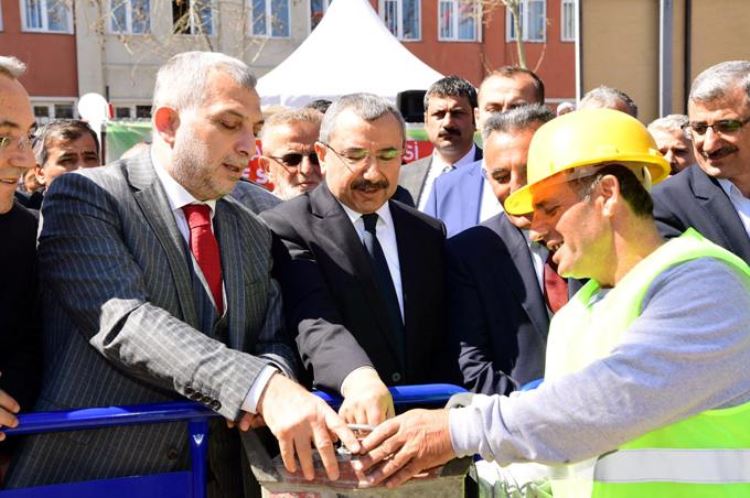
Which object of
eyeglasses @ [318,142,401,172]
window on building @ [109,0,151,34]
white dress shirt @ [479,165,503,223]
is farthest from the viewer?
window on building @ [109,0,151,34]

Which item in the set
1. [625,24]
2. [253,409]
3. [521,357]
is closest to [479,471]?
[521,357]

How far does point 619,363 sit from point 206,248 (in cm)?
138

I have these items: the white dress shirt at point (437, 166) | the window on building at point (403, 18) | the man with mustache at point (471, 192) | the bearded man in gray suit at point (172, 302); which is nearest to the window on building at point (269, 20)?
the window on building at point (403, 18)

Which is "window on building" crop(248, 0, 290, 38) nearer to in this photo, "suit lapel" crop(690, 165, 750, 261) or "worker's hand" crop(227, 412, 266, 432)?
"suit lapel" crop(690, 165, 750, 261)

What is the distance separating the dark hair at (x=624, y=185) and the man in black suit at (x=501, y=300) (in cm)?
100

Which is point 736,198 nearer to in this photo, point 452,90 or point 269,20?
point 452,90

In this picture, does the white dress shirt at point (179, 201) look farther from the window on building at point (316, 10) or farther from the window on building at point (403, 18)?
the window on building at point (403, 18)

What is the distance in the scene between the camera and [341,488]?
247cm

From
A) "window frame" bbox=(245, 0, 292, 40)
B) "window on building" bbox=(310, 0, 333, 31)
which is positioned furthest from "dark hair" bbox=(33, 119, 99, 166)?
"window on building" bbox=(310, 0, 333, 31)

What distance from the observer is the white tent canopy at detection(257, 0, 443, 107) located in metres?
14.2

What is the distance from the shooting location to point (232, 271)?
2.93 meters

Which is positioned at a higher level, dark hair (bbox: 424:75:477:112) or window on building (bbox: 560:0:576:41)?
window on building (bbox: 560:0:576:41)

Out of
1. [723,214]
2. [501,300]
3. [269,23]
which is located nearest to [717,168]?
[723,214]

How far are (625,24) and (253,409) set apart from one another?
4.24m
